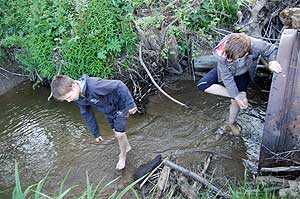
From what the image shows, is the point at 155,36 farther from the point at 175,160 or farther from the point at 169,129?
the point at 175,160

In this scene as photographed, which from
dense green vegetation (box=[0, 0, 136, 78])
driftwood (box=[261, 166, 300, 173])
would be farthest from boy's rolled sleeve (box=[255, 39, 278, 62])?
dense green vegetation (box=[0, 0, 136, 78])

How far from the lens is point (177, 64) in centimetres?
632

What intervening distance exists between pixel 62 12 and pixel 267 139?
3.59 meters

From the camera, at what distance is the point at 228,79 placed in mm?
4336

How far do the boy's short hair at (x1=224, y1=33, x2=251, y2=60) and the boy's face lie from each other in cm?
142

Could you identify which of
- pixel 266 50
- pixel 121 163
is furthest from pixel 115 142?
pixel 266 50

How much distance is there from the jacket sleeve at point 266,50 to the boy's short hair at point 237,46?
0.15 m

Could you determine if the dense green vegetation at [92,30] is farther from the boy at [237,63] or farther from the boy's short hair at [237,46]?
the boy's short hair at [237,46]

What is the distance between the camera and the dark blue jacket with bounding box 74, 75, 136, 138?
13.6ft

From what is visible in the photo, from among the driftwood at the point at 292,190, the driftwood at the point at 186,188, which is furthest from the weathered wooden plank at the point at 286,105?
the driftwood at the point at 186,188

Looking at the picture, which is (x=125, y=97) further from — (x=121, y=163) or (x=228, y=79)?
(x=228, y=79)

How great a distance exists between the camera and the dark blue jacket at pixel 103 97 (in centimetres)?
416

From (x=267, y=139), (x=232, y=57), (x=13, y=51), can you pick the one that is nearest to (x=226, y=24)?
(x=232, y=57)

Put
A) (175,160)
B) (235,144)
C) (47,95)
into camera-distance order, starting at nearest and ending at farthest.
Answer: (175,160)
(235,144)
(47,95)
